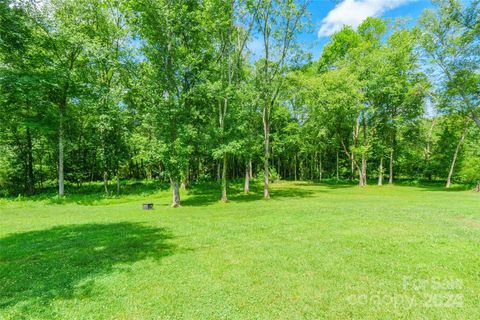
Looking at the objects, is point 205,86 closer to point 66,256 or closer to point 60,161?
point 66,256

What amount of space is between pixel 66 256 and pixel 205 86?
35.9ft

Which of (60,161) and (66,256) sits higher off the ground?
(60,161)

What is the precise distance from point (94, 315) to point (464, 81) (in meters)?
27.1

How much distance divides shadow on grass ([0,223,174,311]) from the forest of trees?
578 cm

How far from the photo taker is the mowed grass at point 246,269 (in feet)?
12.4

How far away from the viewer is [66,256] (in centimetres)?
618

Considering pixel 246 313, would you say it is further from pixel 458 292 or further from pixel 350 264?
pixel 458 292

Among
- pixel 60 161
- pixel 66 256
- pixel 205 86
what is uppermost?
pixel 205 86

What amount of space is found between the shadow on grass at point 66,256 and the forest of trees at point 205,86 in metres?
5.78

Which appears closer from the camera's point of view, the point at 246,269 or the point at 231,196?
the point at 246,269


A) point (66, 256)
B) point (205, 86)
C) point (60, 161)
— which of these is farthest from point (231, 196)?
point (60, 161)

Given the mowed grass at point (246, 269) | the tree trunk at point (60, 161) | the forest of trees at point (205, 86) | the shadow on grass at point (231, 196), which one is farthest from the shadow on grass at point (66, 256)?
the tree trunk at point (60, 161)

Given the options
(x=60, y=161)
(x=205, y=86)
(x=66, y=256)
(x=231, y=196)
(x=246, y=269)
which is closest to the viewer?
(x=246, y=269)

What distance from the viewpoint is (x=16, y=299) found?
412 cm
